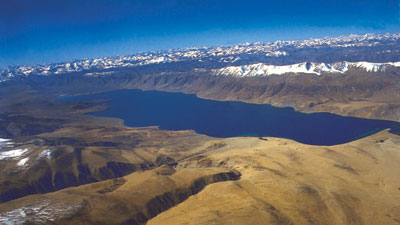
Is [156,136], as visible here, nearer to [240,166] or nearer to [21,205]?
[240,166]

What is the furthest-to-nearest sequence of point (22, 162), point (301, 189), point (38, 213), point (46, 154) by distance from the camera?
1. point (46, 154)
2. point (22, 162)
3. point (301, 189)
4. point (38, 213)

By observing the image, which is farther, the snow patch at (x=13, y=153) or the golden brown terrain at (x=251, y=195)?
the snow patch at (x=13, y=153)

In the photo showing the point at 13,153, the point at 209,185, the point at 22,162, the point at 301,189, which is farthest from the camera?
the point at 13,153

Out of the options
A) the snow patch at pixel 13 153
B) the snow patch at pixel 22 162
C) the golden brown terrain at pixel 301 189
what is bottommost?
the golden brown terrain at pixel 301 189

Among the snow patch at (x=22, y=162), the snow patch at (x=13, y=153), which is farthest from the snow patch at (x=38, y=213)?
the snow patch at (x=13, y=153)

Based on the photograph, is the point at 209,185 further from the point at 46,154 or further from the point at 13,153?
the point at 13,153

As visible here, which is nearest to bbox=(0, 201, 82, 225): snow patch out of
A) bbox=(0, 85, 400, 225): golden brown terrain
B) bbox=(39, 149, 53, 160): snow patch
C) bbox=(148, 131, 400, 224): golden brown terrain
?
bbox=(0, 85, 400, 225): golden brown terrain

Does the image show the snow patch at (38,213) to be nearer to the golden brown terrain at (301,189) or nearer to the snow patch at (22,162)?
the golden brown terrain at (301,189)

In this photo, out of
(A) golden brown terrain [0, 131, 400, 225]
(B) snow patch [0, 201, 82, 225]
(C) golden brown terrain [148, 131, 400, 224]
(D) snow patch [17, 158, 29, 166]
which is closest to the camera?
(B) snow patch [0, 201, 82, 225]

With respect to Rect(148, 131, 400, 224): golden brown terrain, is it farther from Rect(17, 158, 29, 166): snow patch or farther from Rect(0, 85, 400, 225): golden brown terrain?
Rect(17, 158, 29, 166): snow patch

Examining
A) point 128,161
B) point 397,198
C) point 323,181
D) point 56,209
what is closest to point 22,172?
point 128,161

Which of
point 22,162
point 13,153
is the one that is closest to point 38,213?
point 22,162

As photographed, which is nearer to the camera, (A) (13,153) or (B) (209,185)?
(B) (209,185)
